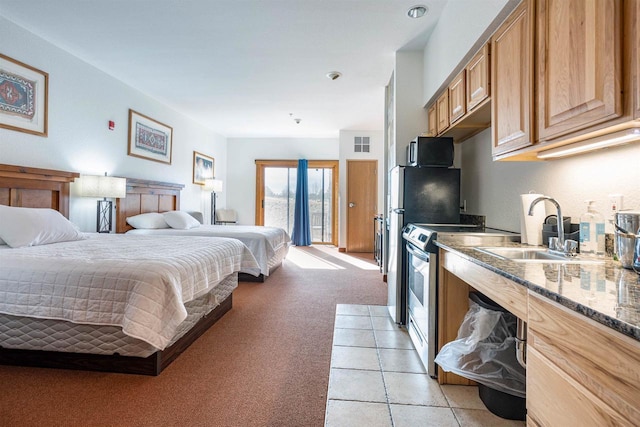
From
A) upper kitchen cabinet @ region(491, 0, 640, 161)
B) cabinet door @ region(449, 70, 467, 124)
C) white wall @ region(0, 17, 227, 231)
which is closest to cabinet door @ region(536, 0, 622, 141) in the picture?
upper kitchen cabinet @ region(491, 0, 640, 161)

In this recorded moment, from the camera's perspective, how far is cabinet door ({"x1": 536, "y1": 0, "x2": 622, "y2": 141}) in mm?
952

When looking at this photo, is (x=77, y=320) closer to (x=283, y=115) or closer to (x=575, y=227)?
(x=575, y=227)

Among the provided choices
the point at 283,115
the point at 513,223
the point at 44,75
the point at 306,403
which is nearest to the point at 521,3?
the point at 513,223

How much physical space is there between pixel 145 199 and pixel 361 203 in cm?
408

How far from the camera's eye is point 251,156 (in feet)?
24.3

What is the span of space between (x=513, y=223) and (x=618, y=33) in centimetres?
136

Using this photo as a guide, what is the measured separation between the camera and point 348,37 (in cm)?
291

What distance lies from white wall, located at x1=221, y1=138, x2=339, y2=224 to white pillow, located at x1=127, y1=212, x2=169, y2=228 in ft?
10.1

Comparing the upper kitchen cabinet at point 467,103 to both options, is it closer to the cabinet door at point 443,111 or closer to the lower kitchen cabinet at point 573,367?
the cabinet door at point 443,111

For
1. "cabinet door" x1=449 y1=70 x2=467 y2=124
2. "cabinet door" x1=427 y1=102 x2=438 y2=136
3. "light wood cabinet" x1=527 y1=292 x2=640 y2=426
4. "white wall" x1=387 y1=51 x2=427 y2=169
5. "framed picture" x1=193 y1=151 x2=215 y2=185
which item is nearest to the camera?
"light wood cabinet" x1=527 y1=292 x2=640 y2=426

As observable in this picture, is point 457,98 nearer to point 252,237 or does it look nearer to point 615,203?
point 615,203

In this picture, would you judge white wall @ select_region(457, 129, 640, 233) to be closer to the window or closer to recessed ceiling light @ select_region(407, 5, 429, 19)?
recessed ceiling light @ select_region(407, 5, 429, 19)

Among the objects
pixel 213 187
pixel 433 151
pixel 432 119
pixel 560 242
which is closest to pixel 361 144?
pixel 213 187

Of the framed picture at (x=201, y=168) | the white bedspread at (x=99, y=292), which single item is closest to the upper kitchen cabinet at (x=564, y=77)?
the white bedspread at (x=99, y=292)
